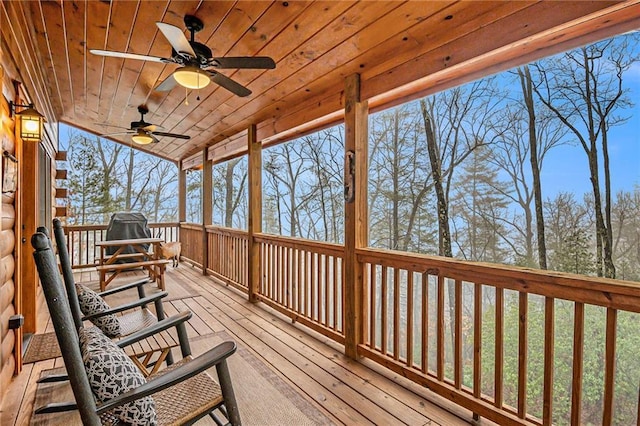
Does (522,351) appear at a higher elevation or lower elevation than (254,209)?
lower

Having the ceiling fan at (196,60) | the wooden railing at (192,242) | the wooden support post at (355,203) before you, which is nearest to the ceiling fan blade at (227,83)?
the ceiling fan at (196,60)

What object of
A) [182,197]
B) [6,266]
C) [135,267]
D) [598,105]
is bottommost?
[135,267]

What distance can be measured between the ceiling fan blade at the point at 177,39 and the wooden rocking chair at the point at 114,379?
1395 millimetres

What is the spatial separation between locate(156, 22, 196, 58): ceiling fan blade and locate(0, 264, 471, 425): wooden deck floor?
2337 mm

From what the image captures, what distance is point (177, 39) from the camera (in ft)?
6.73

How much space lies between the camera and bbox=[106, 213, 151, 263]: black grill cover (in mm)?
5782

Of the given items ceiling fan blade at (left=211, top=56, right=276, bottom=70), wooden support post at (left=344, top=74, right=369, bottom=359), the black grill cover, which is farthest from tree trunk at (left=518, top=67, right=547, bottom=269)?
the black grill cover

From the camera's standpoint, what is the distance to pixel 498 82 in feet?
9.13

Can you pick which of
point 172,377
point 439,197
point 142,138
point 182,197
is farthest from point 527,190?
point 182,197

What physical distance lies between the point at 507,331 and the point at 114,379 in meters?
2.85

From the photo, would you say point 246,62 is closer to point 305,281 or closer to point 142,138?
point 305,281

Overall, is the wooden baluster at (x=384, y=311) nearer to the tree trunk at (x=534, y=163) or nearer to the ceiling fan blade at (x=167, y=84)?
the tree trunk at (x=534, y=163)

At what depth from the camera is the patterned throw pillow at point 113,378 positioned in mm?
1061

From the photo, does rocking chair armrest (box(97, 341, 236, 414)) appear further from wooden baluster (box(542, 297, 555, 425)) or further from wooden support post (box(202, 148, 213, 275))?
wooden support post (box(202, 148, 213, 275))
